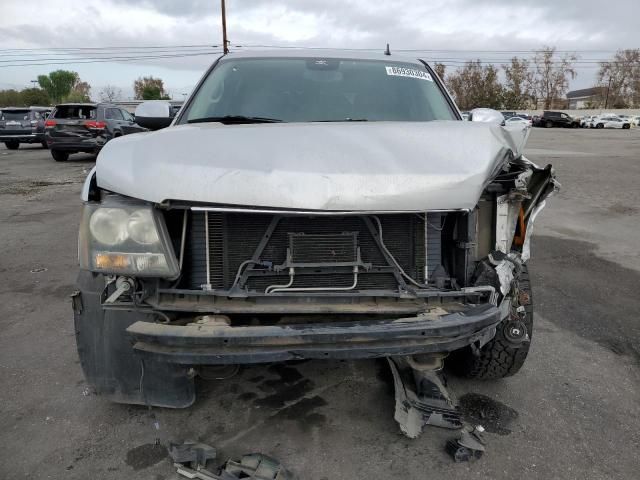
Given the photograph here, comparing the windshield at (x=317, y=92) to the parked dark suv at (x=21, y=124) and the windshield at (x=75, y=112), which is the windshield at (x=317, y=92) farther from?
the parked dark suv at (x=21, y=124)

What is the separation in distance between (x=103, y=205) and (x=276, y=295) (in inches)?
32.1

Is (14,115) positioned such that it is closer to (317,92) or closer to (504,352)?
(317,92)

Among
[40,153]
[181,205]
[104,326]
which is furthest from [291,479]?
[40,153]

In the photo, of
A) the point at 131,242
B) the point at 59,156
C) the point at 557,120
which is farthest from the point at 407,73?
the point at 557,120

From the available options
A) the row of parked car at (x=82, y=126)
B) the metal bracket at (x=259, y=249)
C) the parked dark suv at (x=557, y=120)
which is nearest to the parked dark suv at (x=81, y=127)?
the row of parked car at (x=82, y=126)

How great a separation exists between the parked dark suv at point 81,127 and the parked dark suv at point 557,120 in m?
44.2

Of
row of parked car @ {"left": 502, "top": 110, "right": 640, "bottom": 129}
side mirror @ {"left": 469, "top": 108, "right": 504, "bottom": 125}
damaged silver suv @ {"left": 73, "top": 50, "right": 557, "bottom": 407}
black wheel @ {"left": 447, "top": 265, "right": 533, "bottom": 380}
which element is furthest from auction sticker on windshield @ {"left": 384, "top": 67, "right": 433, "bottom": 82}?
row of parked car @ {"left": 502, "top": 110, "right": 640, "bottom": 129}

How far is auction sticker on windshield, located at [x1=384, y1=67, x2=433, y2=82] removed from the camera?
355cm

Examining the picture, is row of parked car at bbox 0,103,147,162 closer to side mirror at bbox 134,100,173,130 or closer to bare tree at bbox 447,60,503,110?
side mirror at bbox 134,100,173,130

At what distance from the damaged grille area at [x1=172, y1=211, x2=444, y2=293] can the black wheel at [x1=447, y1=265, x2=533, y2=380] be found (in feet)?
2.52

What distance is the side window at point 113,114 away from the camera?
1418cm

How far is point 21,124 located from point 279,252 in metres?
20.4

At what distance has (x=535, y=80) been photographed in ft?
227

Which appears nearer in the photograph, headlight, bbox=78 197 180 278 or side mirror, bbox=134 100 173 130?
headlight, bbox=78 197 180 278
